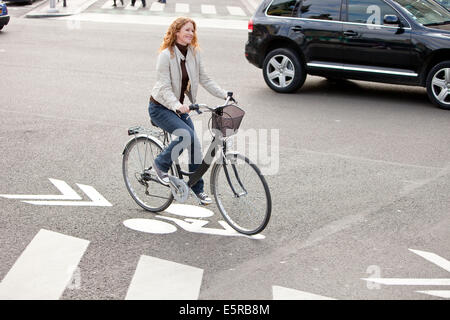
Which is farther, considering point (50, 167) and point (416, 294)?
point (50, 167)

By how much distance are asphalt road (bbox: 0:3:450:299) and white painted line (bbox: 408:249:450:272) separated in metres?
0.02

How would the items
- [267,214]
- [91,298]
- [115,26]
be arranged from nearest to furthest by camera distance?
[91,298] → [267,214] → [115,26]

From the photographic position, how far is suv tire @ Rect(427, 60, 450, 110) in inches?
436

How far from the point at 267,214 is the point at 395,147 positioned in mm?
3689

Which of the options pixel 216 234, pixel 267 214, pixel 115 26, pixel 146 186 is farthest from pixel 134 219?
pixel 115 26

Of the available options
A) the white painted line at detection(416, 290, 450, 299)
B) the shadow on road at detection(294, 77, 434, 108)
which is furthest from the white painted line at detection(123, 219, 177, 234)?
the shadow on road at detection(294, 77, 434, 108)

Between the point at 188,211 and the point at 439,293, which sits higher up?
the point at 439,293

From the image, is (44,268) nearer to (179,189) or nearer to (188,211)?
(179,189)

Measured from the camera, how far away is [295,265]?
5.55 m

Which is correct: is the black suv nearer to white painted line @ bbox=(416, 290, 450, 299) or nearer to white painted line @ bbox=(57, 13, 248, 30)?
white painted line @ bbox=(416, 290, 450, 299)

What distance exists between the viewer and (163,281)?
208 inches

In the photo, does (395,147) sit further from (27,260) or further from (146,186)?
(27,260)

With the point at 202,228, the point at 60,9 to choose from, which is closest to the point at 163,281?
the point at 202,228

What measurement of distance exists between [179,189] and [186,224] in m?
0.32
